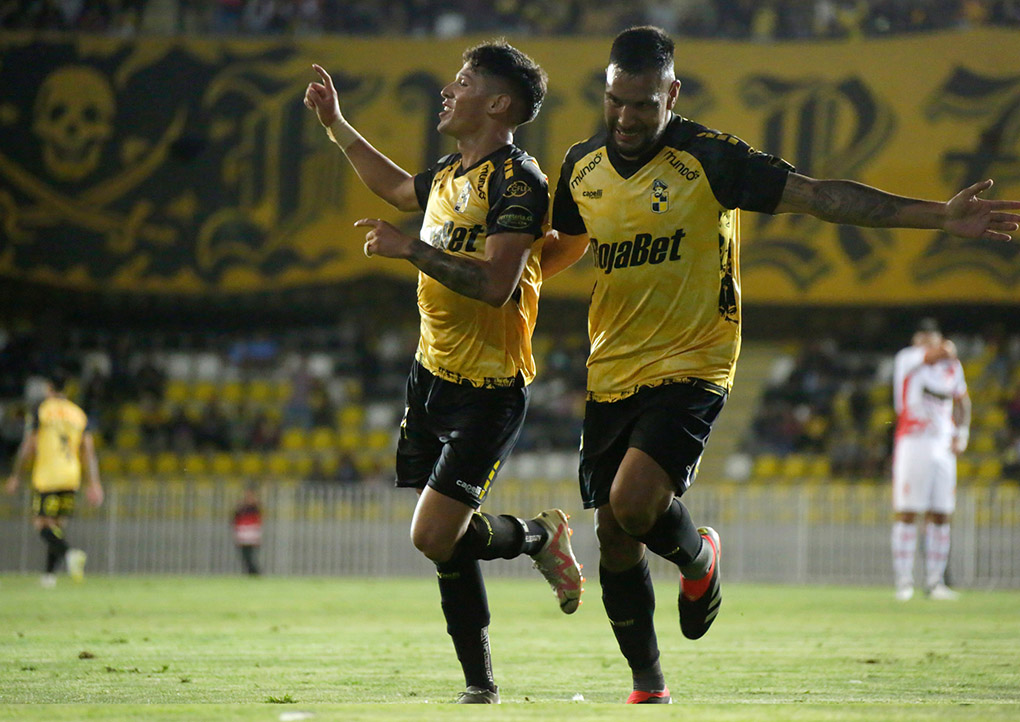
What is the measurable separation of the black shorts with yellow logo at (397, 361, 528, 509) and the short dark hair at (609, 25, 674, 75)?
1366 millimetres

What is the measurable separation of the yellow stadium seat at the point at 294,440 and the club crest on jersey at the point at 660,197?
62.4ft

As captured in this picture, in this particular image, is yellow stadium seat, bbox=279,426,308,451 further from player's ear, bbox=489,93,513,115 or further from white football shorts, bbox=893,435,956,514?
player's ear, bbox=489,93,513,115

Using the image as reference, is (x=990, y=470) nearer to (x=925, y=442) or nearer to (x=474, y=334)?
(x=925, y=442)

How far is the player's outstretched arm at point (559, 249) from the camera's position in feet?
20.0

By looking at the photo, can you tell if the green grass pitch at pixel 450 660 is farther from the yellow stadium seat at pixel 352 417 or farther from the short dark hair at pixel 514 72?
the yellow stadium seat at pixel 352 417

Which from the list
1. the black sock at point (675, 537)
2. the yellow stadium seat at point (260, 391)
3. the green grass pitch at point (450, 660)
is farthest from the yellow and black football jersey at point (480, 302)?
the yellow stadium seat at point (260, 391)

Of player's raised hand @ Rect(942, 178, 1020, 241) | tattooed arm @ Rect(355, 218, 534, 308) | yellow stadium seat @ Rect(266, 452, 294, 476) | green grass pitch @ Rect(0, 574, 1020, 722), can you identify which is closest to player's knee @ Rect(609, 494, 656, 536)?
green grass pitch @ Rect(0, 574, 1020, 722)

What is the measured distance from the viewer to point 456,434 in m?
5.93

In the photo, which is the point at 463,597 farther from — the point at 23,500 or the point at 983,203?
the point at 23,500

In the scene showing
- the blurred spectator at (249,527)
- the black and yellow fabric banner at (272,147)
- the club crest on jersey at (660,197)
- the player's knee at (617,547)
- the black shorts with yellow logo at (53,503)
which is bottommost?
the blurred spectator at (249,527)

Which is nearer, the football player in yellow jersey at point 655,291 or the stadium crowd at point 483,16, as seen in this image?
the football player in yellow jersey at point 655,291

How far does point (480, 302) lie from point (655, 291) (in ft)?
2.37

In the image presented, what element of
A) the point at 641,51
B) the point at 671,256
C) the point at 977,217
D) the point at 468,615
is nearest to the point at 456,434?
the point at 468,615

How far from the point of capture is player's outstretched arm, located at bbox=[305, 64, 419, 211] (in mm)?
6672
